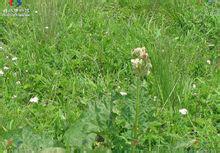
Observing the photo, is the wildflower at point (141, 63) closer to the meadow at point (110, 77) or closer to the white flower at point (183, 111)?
the meadow at point (110, 77)

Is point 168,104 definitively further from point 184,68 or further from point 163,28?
point 163,28

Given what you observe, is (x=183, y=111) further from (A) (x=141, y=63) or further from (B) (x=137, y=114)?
(A) (x=141, y=63)

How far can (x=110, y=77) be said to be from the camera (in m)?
3.13

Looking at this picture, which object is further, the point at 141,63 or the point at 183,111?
the point at 183,111

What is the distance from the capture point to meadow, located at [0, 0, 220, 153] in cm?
221

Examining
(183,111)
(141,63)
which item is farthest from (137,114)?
(183,111)

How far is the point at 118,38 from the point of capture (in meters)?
3.49

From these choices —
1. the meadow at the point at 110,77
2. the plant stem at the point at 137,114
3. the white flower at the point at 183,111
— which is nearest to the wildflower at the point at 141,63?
the meadow at the point at 110,77

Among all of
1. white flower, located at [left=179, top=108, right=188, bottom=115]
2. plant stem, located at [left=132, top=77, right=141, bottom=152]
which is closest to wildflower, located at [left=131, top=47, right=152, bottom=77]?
plant stem, located at [left=132, top=77, right=141, bottom=152]

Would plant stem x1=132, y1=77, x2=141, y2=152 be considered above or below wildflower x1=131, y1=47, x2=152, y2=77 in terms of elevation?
below

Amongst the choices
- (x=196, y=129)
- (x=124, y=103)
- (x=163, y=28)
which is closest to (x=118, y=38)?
(x=163, y=28)

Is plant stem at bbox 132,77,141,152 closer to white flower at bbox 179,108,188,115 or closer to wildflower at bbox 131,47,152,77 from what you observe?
wildflower at bbox 131,47,152,77

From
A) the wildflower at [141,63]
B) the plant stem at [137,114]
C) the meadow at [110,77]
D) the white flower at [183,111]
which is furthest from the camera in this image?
the white flower at [183,111]

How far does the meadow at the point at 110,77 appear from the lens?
221 cm
